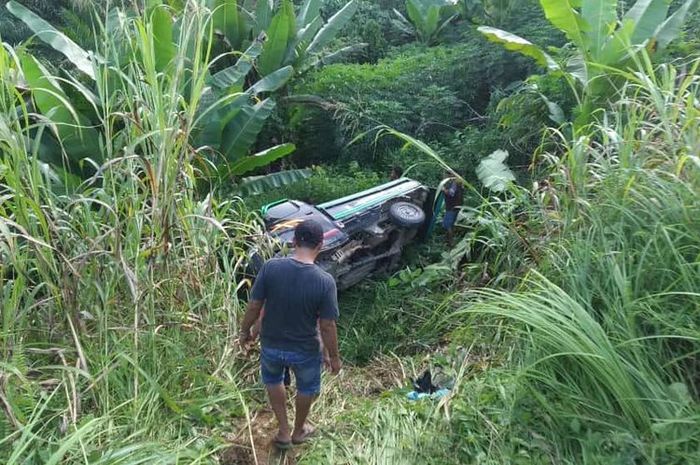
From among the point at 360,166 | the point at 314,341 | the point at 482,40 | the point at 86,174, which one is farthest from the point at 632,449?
the point at 482,40

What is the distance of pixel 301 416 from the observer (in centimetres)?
377

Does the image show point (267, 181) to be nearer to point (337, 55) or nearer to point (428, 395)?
point (428, 395)

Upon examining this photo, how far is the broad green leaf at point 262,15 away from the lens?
9789 mm

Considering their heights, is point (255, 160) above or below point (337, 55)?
above

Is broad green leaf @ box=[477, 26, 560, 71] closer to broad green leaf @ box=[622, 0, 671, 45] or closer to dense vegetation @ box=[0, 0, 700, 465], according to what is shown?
broad green leaf @ box=[622, 0, 671, 45]

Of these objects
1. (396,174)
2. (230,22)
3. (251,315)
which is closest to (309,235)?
(251,315)

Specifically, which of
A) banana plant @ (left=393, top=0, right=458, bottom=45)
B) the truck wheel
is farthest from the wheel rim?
banana plant @ (left=393, top=0, right=458, bottom=45)

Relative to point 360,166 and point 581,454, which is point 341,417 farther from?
point 360,166

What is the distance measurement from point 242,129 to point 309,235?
13.0 ft

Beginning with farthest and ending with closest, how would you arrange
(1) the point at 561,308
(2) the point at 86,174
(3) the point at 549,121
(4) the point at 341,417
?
(3) the point at 549,121 < (2) the point at 86,174 < (4) the point at 341,417 < (1) the point at 561,308

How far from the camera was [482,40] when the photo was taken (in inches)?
407

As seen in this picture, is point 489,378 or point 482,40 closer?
point 489,378

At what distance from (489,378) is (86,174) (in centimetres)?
482

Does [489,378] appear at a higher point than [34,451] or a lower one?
lower
